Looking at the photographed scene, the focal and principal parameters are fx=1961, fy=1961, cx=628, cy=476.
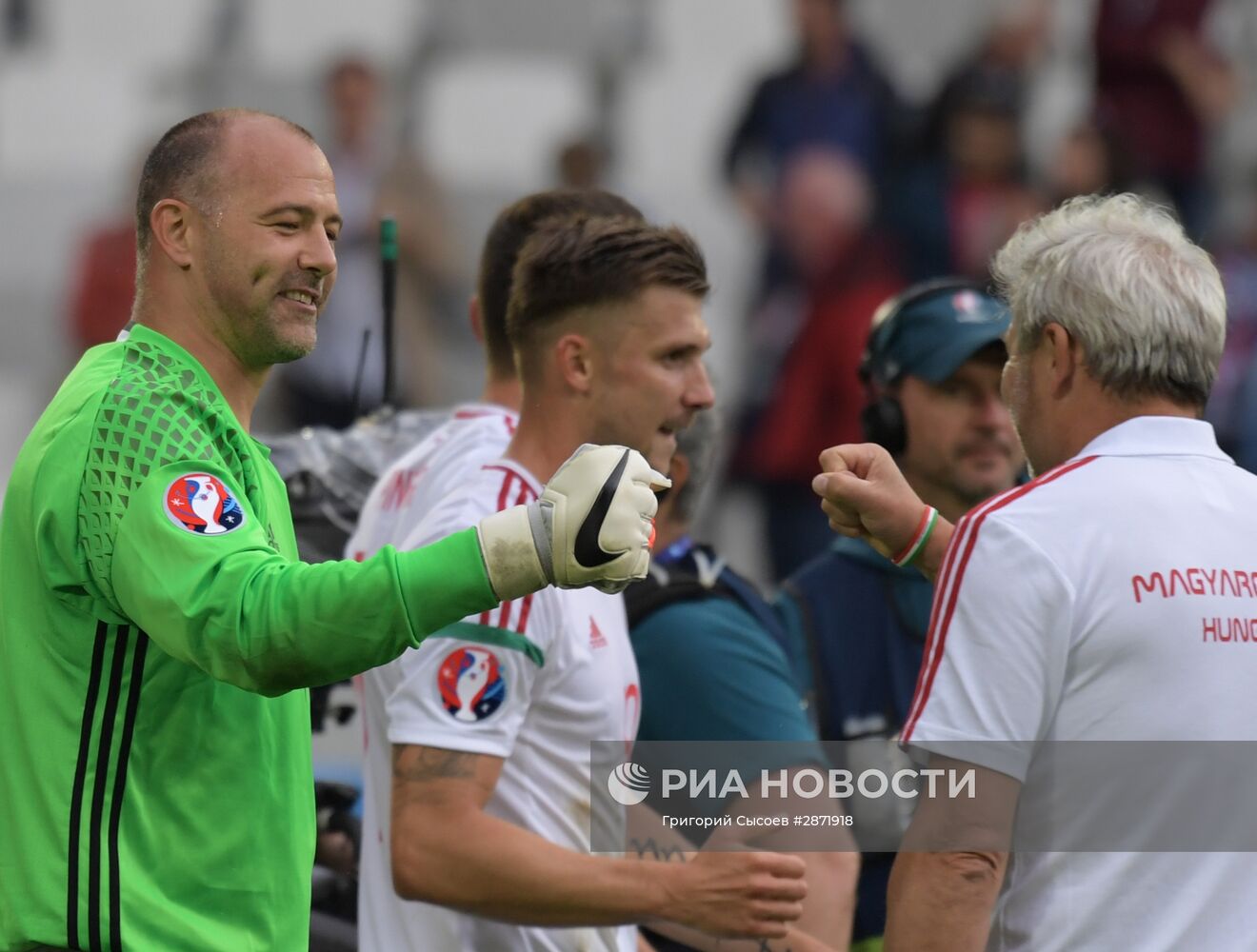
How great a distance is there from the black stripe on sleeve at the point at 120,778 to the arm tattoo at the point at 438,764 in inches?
28.3

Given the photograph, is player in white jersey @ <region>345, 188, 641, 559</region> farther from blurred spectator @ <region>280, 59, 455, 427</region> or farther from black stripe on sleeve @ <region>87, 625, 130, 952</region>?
blurred spectator @ <region>280, 59, 455, 427</region>

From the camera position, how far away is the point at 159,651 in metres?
2.75

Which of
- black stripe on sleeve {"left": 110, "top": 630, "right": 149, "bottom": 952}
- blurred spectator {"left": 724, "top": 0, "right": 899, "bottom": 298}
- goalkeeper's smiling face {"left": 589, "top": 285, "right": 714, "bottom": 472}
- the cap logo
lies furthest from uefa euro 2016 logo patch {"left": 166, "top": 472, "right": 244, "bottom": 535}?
blurred spectator {"left": 724, "top": 0, "right": 899, "bottom": 298}

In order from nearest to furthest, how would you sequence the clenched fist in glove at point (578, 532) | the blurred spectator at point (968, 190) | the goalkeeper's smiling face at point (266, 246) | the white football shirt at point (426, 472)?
1. the clenched fist in glove at point (578, 532)
2. the goalkeeper's smiling face at point (266, 246)
3. the white football shirt at point (426, 472)
4. the blurred spectator at point (968, 190)

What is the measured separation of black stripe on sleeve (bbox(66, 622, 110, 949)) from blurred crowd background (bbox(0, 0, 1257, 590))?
18.8 ft

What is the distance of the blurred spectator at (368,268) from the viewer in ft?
28.0

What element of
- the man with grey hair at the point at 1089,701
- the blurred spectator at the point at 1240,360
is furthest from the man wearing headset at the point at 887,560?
the blurred spectator at the point at 1240,360

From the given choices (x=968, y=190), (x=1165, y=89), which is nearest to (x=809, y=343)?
(x=968, y=190)

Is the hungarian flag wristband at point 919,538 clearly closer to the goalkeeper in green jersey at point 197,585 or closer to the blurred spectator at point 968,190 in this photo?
the goalkeeper in green jersey at point 197,585

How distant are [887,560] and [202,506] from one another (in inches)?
84.3

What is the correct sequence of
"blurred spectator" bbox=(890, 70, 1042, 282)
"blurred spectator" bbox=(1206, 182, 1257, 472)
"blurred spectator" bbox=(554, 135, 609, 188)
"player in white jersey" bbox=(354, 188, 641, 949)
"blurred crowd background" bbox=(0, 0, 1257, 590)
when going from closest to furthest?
"player in white jersey" bbox=(354, 188, 641, 949), "blurred spectator" bbox=(1206, 182, 1257, 472), "blurred crowd background" bbox=(0, 0, 1257, 590), "blurred spectator" bbox=(890, 70, 1042, 282), "blurred spectator" bbox=(554, 135, 609, 188)

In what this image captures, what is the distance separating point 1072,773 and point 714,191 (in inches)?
299

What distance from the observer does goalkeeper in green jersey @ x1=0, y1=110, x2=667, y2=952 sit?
8.38ft

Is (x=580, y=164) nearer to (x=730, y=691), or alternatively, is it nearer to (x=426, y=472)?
(x=426, y=472)
